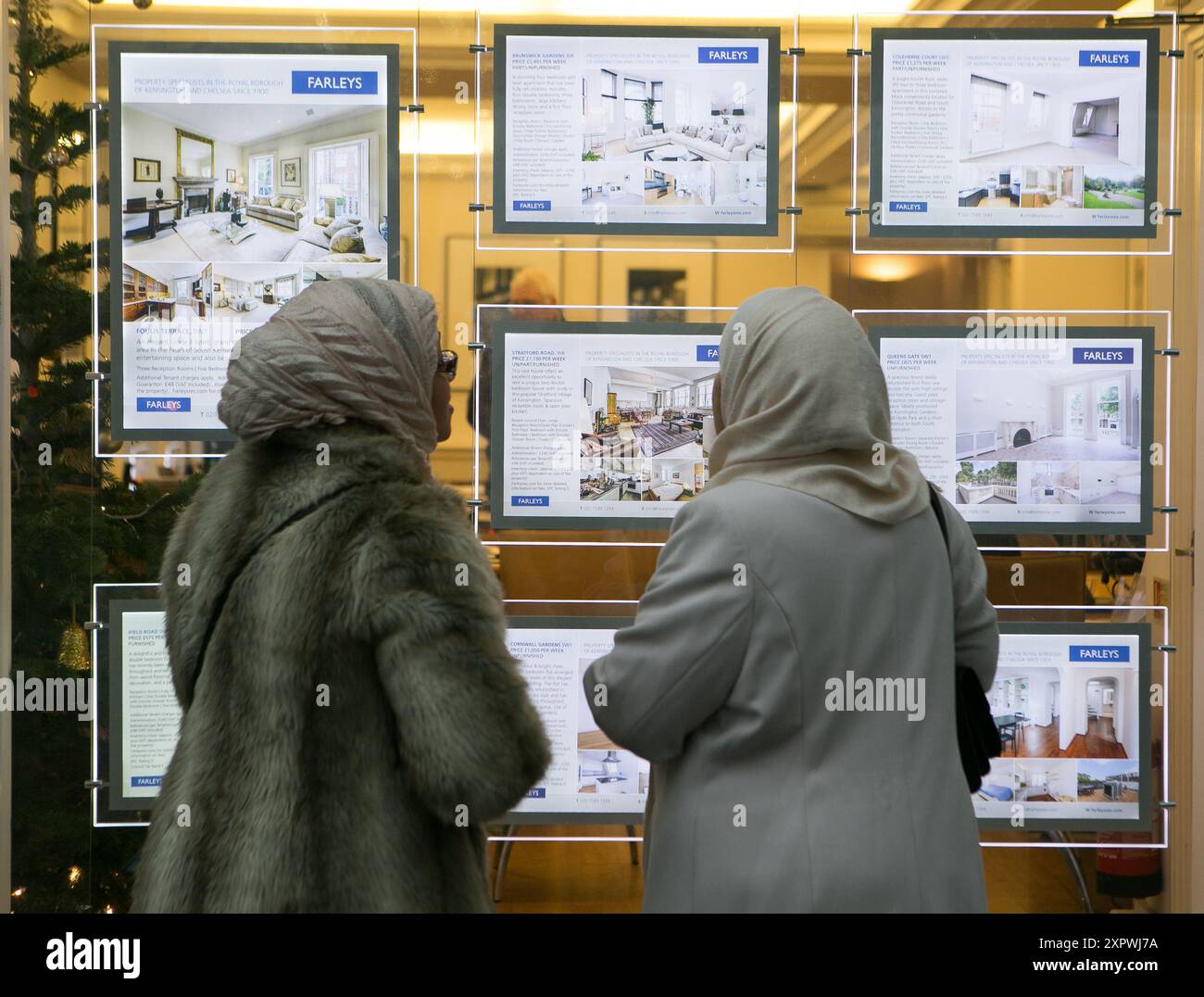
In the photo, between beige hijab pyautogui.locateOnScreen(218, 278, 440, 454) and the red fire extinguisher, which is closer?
beige hijab pyautogui.locateOnScreen(218, 278, 440, 454)

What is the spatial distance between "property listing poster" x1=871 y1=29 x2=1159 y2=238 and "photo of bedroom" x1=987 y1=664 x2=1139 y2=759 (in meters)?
1.34

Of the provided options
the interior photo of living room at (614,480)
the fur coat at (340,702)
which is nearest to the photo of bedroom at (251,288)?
the interior photo of living room at (614,480)

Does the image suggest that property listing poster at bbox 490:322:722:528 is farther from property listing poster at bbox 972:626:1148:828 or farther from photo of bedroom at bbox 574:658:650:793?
property listing poster at bbox 972:626:1148:828

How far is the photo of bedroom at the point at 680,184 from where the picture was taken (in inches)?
134

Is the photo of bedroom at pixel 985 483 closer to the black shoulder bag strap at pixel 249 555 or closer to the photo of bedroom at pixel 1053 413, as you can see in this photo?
the photo of bedroom at pixel 1053 413

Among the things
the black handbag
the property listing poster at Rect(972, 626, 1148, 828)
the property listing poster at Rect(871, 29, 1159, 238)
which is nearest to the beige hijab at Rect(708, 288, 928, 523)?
the black handbag

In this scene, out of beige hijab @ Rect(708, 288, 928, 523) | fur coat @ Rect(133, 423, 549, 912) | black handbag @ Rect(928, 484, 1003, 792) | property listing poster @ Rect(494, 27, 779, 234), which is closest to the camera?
fur coat @ Rect(133, 423, 549, 912)

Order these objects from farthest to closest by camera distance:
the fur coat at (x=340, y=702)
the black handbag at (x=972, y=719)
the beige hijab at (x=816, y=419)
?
the black handbag at (x=972, y=719) < the beige hijab at (x=816, y=419) < the fur coat at (x=340, y=702)

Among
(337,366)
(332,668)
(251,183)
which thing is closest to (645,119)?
(251,183)

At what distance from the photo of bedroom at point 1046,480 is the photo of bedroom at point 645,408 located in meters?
0.94

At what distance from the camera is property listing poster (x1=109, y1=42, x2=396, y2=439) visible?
3.41 m

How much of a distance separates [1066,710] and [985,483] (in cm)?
70

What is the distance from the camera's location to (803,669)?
2.00m
